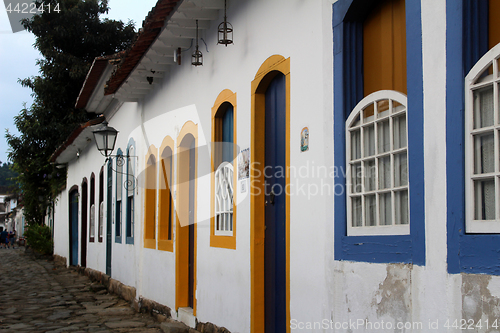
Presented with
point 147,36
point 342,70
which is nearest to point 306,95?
point 342,70

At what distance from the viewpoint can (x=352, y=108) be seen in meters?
3.91

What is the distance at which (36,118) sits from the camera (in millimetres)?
21156

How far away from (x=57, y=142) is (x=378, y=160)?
19.6 m

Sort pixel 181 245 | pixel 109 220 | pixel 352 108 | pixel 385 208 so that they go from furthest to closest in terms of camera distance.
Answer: pixel 109 220, pixel 181 245, pixel 352 108, pixel 385 208

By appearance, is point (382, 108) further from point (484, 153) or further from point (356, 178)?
point (484, 153)

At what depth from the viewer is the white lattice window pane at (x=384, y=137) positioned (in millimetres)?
3566

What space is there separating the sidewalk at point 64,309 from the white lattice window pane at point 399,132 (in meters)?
4.87

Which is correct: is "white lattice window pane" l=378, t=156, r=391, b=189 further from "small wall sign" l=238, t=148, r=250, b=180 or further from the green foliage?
the green foliage

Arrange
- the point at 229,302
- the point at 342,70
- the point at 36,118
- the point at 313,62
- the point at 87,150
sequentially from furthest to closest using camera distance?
the point at 36,118 < the point at 87,150 < the point at 229,302 < the point at 313,62 < the point at 342,70

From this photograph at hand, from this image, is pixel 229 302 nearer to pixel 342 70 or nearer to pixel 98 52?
pixel 342 70

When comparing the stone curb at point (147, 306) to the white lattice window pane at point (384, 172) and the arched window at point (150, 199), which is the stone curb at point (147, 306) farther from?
the white lattice window pane at point (384, 172)

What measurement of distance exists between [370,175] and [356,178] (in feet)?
0.44

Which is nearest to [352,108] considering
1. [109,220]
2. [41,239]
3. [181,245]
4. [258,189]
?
[258,189]

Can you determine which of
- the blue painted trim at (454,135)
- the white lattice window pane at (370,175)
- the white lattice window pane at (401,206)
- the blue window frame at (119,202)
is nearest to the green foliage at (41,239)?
the blue window frame at (119,202)
